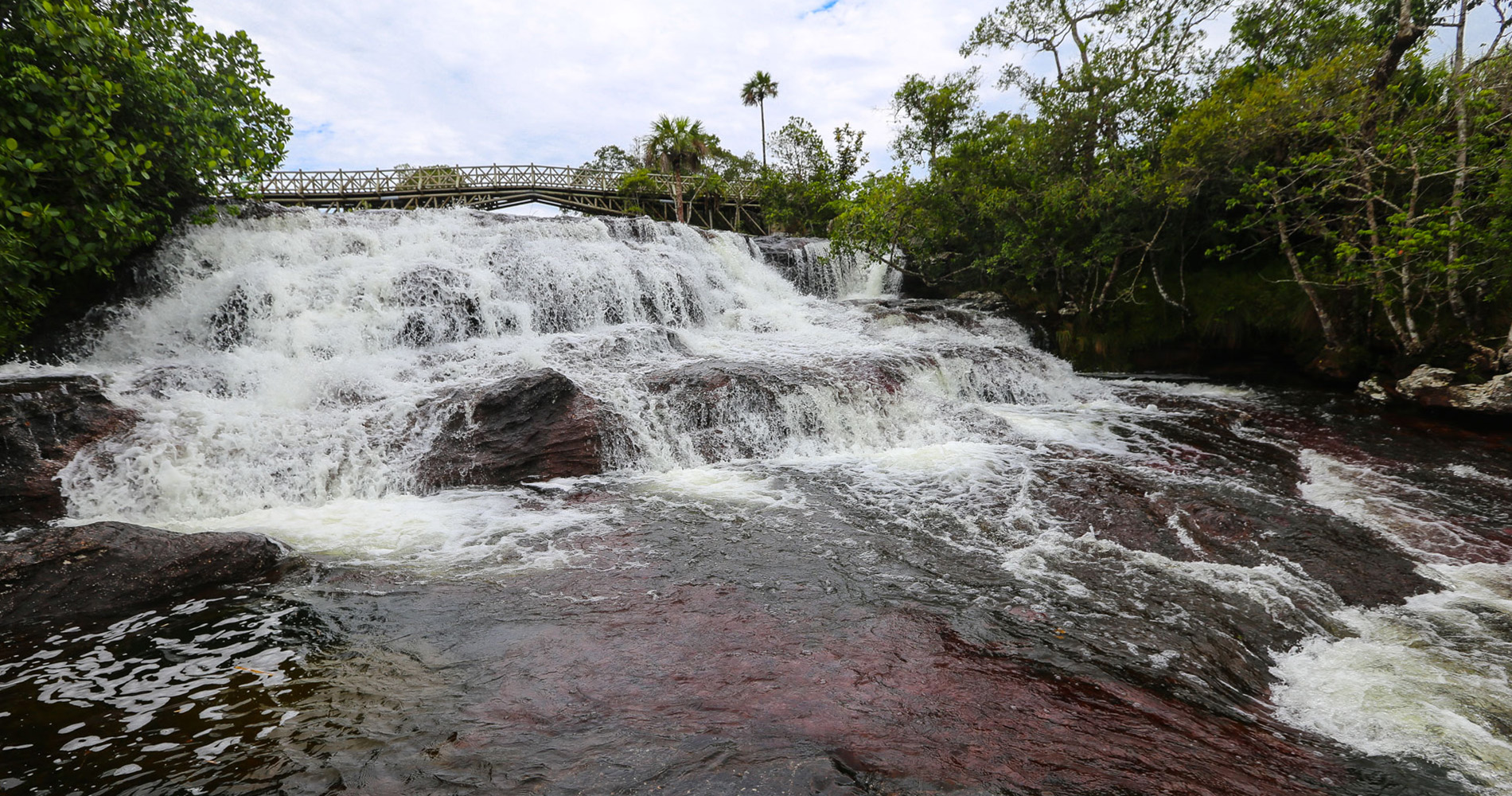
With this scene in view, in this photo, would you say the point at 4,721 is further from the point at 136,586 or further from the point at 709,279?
the point at 709,279

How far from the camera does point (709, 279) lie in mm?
15828

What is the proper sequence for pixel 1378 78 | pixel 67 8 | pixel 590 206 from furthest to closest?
pixel 590 206 < pixel 1378 78 < pixel 67 8

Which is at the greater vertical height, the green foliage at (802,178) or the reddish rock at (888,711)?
the green foliage at (802,178)

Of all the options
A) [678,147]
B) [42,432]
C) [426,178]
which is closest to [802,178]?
[678,147]

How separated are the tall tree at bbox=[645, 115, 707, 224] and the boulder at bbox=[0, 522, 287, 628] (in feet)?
80.9

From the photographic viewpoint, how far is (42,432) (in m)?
5.96

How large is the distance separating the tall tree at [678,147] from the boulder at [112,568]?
2467 centimetres

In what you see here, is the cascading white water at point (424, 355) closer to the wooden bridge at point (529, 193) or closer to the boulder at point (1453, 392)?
the boulder at point (1453, 392)

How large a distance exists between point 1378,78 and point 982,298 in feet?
27.2

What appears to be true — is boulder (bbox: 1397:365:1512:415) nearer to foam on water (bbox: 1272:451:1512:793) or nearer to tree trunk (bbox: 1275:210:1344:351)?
tree trunk (bbox: 1275:210:1344:351)

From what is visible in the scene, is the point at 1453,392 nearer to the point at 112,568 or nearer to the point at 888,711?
the point at 888,711

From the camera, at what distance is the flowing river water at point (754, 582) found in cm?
252

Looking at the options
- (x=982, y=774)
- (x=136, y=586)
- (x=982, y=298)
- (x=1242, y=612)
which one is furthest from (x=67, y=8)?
(x=982, y=298)

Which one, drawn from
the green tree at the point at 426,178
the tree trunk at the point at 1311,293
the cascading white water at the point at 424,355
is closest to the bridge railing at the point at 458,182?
the green tree at the point at 426,178
